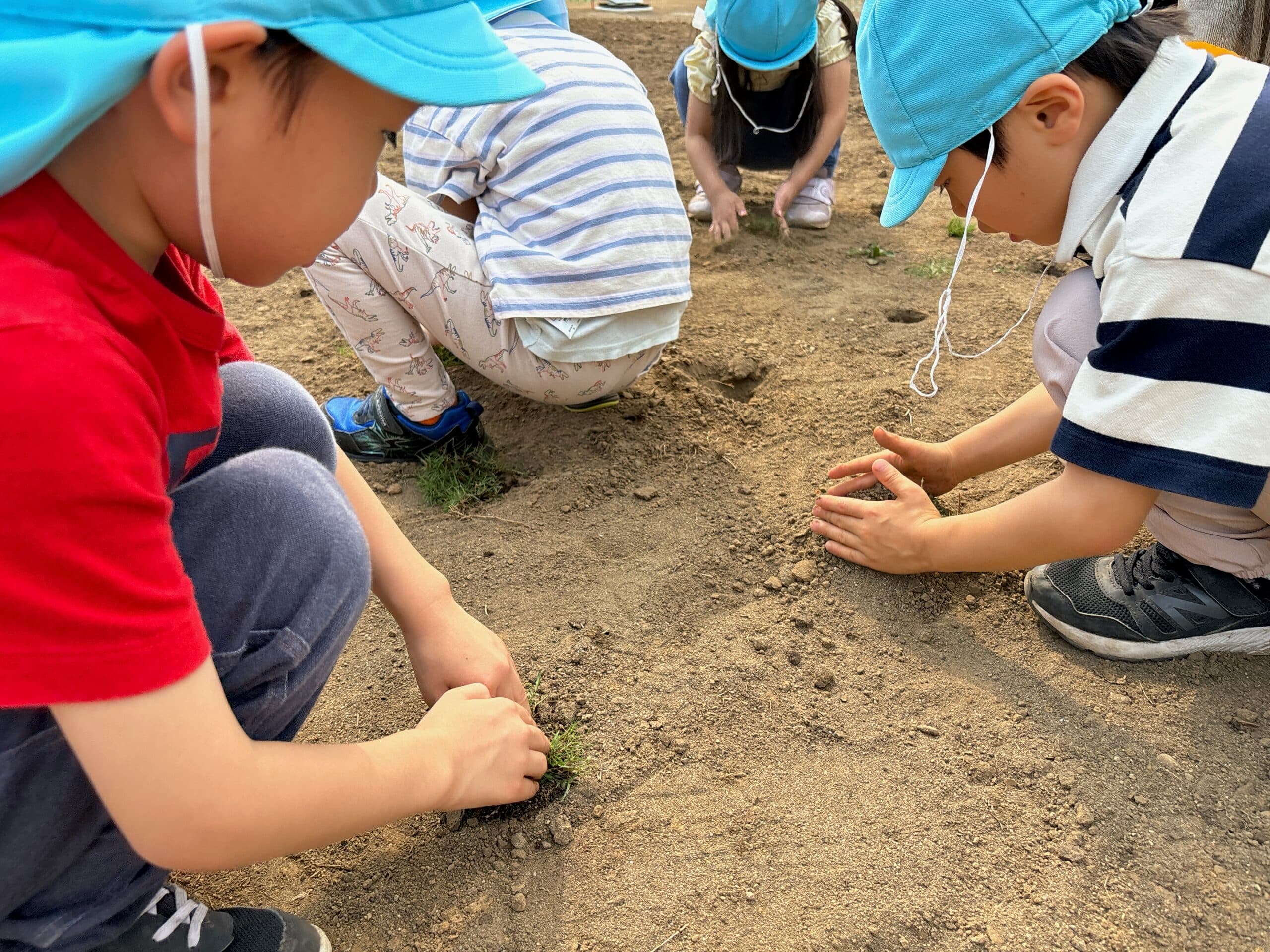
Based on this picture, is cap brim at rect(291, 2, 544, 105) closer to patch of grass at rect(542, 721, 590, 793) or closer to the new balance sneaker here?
patch of grass at rect(542, 721, 590, 793)

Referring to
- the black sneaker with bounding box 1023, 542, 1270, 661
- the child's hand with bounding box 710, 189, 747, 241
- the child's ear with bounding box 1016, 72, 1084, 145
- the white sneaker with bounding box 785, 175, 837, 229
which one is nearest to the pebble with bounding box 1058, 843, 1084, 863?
the black sneaker with bounding box 1023, 542, 1270, 661

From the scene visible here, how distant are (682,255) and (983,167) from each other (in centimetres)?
82

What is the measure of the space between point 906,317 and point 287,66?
231cm

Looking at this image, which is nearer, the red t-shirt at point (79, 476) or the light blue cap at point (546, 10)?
the red t-shirt at point (79, 476)

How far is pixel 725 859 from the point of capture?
1466mm

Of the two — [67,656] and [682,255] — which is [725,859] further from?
[682,255]

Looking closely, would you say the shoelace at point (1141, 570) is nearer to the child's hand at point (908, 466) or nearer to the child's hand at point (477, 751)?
the child's hand at point (908, 466)

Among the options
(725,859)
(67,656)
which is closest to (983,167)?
(725,859)

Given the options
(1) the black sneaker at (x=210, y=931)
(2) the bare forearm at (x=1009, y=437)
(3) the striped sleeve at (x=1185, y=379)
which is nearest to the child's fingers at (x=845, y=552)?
(2) the bare forearm at (x=1009, y=437)

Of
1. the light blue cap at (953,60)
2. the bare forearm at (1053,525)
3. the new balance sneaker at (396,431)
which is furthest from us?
the new balance sneaker at (396,431)

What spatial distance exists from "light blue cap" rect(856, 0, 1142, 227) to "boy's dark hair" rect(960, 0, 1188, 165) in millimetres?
20

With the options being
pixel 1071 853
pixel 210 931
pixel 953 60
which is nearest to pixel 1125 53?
pixel 953 60

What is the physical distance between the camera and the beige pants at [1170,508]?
1.67 metres

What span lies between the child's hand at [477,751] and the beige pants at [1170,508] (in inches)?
42.0
